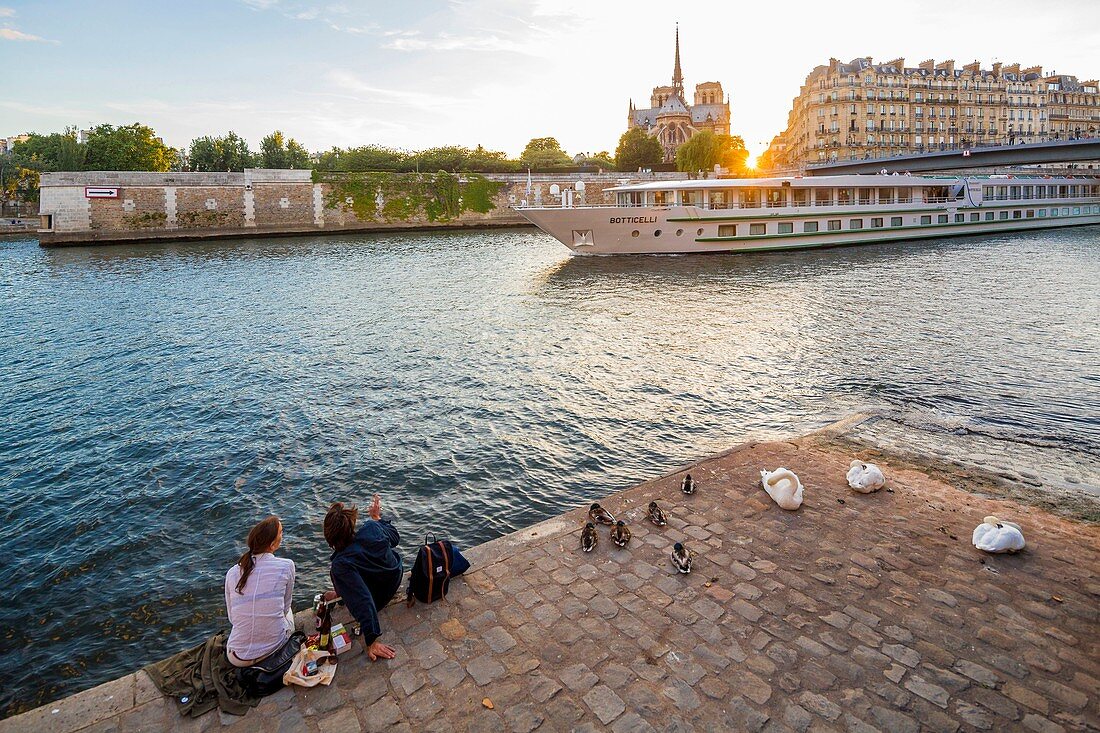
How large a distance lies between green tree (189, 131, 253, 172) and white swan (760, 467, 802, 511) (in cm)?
7694

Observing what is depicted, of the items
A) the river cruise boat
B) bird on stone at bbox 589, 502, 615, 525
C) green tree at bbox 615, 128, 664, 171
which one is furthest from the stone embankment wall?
bird on stone at bbox 589, 502, 615, 525

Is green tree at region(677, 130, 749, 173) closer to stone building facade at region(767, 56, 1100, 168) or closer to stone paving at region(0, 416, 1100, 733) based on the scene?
stone building facade at region(767, 56, 1100, 168)

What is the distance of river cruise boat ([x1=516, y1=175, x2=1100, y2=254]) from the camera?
129 ft

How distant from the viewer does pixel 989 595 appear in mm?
6008

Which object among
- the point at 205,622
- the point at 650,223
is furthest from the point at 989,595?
the point at 650,223

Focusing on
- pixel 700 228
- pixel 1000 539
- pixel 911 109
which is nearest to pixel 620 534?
pixel 1000 539

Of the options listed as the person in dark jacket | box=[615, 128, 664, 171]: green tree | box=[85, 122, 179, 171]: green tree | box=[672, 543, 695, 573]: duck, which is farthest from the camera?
box=[615, 128, 664, 171]: green tree

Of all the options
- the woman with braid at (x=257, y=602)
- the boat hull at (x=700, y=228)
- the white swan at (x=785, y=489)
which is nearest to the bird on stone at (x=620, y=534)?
the white swan at (x=785, y=489)

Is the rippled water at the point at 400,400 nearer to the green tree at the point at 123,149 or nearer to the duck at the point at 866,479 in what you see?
the duck at the point at 866,479

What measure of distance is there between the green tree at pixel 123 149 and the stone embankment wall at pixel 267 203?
20672mm

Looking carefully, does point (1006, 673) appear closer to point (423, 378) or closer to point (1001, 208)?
point (423, 378)

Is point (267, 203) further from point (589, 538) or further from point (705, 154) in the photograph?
point (589, 538)

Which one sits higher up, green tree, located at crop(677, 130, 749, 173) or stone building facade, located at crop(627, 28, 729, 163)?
stone building facade, located at crop(627, 28, 729, 163)

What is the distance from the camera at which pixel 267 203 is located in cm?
5906
